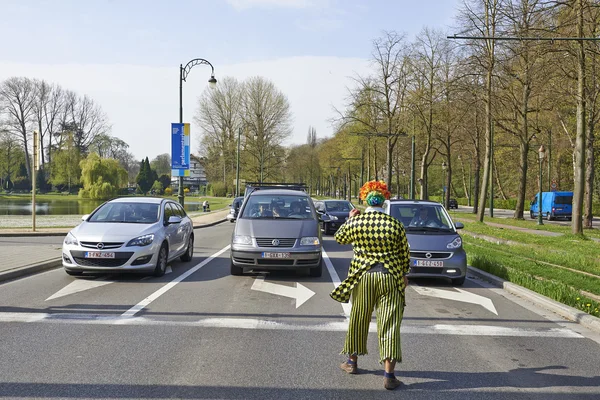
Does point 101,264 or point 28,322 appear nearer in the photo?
point 28,322

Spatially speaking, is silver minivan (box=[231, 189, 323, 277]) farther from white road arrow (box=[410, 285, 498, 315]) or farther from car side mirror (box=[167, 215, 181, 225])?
white road arrow (box=[410, 285, 498, 315])

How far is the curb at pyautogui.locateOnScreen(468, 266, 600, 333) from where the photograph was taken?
722cm

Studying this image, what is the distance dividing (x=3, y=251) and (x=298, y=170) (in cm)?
7854

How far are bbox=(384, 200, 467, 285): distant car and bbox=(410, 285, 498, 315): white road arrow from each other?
38 cm

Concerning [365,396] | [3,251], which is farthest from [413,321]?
[3,251]

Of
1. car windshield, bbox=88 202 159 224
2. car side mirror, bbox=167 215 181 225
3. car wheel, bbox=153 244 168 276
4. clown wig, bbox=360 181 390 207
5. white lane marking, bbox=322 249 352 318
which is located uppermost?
clown wig, bbox=360 181 390 207

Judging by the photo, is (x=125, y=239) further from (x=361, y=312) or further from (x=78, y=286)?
(x=361, y=312)

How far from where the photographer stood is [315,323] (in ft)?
23.1

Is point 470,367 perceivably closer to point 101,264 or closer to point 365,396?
point 365,396

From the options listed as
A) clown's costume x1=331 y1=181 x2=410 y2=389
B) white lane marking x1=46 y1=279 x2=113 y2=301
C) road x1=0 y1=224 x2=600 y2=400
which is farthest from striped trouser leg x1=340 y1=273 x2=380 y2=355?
white lane marking x1=46 y1=279 x2=113 y2=301

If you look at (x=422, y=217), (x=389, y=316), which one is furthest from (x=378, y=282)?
(x=422, y=217)

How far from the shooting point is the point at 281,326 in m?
6.81

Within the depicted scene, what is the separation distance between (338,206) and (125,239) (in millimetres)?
16427

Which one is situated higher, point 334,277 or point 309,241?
point 309,241
